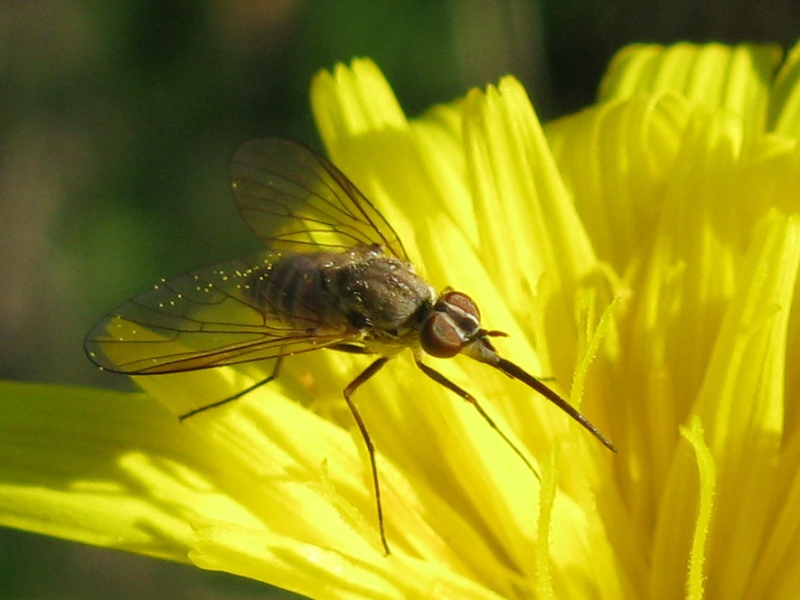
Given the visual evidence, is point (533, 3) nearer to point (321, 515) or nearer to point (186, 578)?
point (186, 578)

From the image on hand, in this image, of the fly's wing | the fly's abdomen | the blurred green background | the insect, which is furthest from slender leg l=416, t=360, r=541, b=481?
the blurred green background

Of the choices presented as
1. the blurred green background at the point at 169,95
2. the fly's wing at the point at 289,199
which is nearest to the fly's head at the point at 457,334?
the fly's wing at the point at 289,199

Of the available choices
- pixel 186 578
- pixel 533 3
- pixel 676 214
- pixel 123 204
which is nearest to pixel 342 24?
pixel 533 3

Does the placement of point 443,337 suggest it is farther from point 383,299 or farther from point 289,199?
point 289,199

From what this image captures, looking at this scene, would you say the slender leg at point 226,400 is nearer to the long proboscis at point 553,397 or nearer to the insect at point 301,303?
the insect at point 301,303

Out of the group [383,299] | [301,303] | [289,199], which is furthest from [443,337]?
[289,199]

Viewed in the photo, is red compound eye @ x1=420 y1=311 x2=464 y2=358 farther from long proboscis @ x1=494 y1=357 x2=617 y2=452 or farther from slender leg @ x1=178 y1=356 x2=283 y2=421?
slender leg @ x1=178 y1=356 x2=283 y2=421
